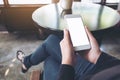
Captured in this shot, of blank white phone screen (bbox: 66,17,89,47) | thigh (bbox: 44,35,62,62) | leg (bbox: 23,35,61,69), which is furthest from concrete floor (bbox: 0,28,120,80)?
blank white phone screen (bbox: 66,17,89,47)

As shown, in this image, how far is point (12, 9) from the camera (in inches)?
89.7

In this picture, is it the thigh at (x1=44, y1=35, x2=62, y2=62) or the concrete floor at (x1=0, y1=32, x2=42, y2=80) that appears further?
the concrete floor at (x1=0, y1=32, x2=42, y2=80)

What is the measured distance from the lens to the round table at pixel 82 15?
4.45 ft

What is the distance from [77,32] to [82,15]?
2.15 ft

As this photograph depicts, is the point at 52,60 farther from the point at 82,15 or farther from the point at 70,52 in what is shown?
the point at 82,15

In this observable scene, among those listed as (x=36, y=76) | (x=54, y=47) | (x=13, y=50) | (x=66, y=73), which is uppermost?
(x=66, y=73)

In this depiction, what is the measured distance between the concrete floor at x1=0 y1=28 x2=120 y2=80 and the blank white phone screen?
88 centimetres

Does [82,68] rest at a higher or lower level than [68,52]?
lower

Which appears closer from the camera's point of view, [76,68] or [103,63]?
[103,63]

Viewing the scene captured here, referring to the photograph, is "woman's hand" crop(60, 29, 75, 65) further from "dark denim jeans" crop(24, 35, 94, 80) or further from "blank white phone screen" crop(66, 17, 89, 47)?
"dark denim jeans" crop(24, 35, 94, 80)

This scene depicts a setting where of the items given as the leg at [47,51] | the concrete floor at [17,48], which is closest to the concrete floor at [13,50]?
the concrete floor at [17,48]

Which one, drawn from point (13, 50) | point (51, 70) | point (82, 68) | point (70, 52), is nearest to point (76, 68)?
point (82, 68)

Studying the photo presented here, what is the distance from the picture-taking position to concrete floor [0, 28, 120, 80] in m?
1.70

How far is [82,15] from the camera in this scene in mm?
1510
